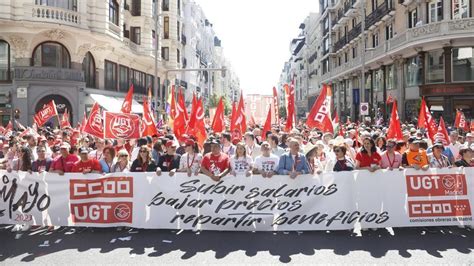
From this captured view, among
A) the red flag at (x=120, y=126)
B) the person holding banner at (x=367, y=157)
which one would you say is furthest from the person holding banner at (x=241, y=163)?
the red flag at (x=120, y=126)

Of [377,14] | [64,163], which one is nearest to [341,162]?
[64,163]

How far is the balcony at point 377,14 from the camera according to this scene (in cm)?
3435

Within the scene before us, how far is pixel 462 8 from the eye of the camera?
84.0 feet

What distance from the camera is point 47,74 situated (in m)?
24.0

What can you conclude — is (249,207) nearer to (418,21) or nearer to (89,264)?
(89,264)

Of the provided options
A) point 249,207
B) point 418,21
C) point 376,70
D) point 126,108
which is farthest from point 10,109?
point 376,70

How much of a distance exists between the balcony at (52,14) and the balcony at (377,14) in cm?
2299

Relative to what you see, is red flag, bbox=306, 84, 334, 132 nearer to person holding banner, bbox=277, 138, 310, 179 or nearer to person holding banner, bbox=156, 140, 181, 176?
person holding banner, bbox=277, 138, 310, 179

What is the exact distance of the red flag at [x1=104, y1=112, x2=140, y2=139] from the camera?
10.8 meters

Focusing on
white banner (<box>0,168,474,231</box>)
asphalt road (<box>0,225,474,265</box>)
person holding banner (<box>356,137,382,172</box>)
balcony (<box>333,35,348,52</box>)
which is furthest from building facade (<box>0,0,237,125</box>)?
balcony (<box>333,35,348,52</box>)

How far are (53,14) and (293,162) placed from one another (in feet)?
66.3

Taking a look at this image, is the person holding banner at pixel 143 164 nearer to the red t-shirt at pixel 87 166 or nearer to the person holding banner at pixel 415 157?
the red t-shirt at pixel 87 166

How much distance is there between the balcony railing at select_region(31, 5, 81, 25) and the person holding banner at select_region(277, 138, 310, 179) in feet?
64.8

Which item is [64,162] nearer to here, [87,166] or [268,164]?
[87,166]
